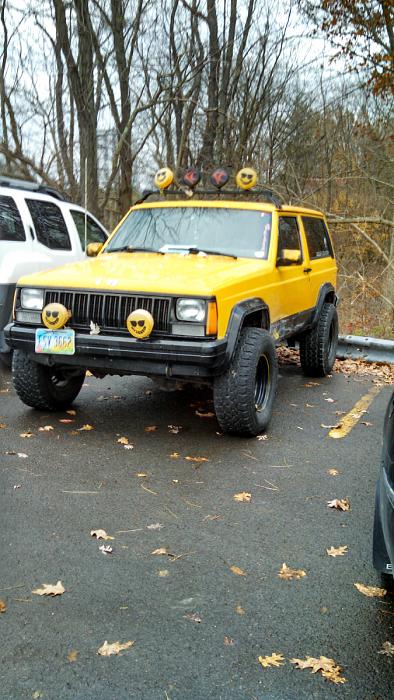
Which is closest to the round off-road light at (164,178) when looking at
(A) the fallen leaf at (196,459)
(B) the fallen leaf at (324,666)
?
(A) the fallen leaf at (196,459)

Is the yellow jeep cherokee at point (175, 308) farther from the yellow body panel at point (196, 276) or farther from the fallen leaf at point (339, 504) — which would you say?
the fallen leaf at point (339, 504)

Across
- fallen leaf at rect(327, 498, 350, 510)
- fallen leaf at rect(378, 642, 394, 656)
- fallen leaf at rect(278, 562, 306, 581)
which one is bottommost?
fallen leaf at rect(327, 498, 350, 510)

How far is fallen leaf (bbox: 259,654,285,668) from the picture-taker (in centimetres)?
235

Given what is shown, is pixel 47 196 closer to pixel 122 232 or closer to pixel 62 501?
pixel 122 232

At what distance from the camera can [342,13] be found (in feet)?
44.0

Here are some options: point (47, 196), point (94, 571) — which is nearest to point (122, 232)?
point (47, 196)

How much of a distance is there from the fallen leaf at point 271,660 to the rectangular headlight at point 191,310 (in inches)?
99.1

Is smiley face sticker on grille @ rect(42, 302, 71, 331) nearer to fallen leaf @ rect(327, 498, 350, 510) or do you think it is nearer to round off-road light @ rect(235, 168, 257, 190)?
fallen leaf @ rect(327, 498, 350, 510)

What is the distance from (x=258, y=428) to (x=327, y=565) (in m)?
2.00

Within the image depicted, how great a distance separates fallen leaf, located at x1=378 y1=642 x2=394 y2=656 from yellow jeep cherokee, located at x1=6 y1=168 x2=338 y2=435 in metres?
2.33

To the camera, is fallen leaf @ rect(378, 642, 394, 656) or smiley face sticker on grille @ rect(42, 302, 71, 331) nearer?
fallen leaf @ rect(378, 642, 394, 656)

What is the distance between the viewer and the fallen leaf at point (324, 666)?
2299 millimetres

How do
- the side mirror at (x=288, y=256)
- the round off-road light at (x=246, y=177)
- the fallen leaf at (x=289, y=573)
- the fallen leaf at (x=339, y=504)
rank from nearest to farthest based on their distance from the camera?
the fallen leaf at (x=289, y=573), the fallen leaf at (x=339, y=504), the side mirror at (x=288, y=256), the round off-road light at (x=246, y=177)

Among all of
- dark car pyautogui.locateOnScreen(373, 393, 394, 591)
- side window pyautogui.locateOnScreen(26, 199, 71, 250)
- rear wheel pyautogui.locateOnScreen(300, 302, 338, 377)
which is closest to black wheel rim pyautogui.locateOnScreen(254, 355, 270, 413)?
rear wheel pyautogui.locateOnScreen(300, 302, 338, 377)
